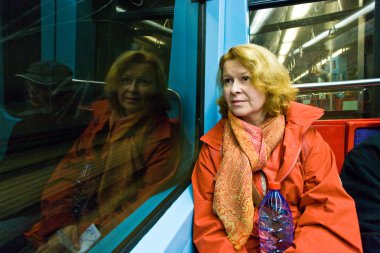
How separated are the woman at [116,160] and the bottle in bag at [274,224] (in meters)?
0.46

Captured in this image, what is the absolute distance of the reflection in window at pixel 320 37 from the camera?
7.17ft

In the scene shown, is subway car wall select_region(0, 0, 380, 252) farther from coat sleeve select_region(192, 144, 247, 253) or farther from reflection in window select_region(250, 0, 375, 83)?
reflection in window select_region(250, 0, 375, 83)

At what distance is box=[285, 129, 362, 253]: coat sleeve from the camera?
3.65 ft

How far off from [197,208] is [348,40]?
215 centimetres

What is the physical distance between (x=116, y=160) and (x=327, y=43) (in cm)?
228

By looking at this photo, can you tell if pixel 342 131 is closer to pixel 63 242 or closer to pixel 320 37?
pixel 320 37

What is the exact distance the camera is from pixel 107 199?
0.93 m

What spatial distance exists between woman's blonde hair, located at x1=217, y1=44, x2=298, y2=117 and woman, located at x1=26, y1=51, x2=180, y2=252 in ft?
1.36

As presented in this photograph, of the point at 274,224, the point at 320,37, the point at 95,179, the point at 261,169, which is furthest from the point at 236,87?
the point at 320,37

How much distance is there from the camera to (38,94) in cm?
71

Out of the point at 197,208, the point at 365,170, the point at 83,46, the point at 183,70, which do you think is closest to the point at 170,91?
the point at 183,70

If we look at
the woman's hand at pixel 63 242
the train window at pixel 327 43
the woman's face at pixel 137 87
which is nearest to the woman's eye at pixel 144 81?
the woman's face at pixel 137 87

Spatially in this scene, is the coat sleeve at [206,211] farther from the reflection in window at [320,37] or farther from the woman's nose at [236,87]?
the reflection in window at [320,37]

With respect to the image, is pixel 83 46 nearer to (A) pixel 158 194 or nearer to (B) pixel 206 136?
(A) pixel 158 194
